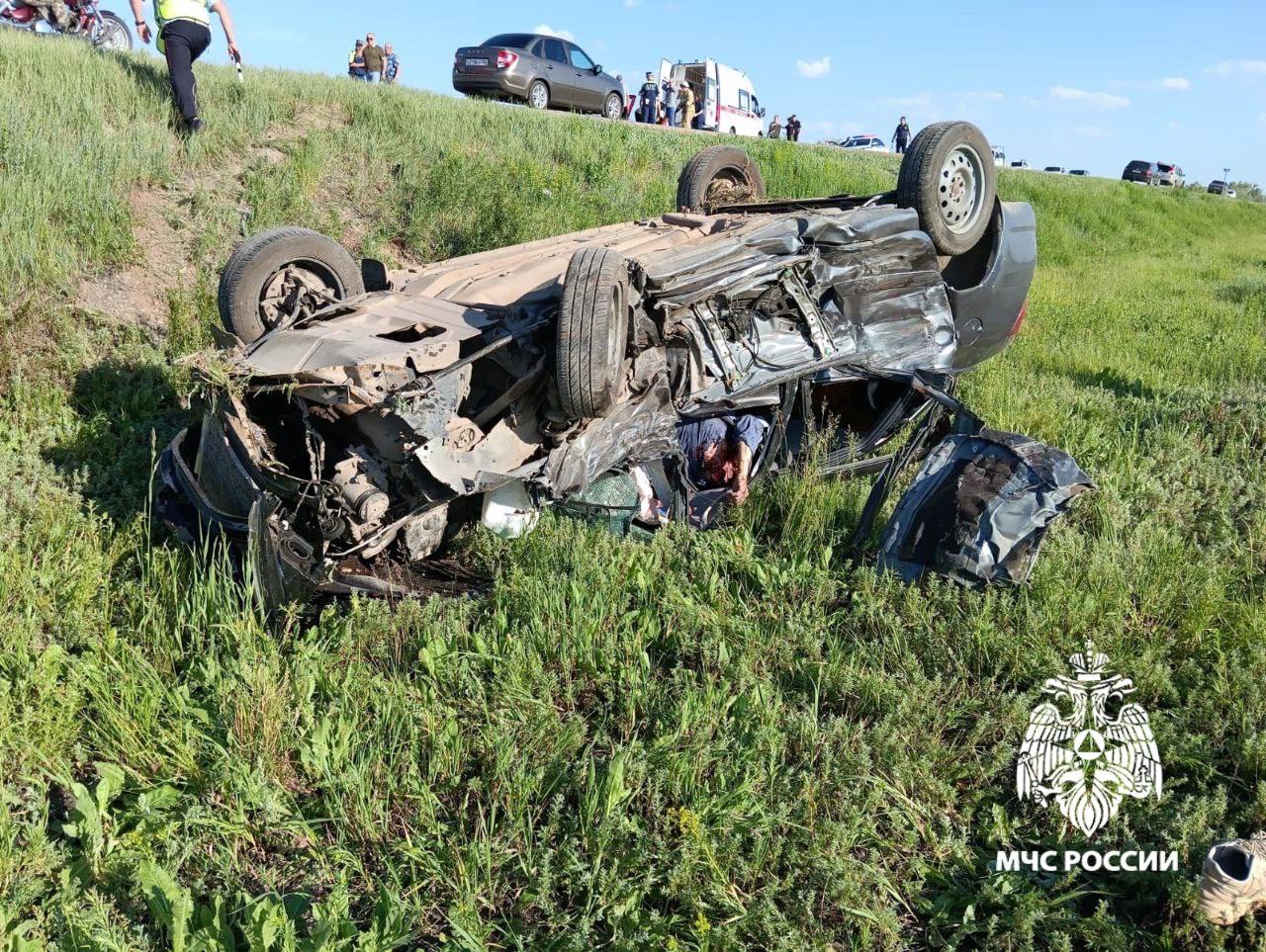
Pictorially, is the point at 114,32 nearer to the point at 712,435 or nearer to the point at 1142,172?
the point at 712,435

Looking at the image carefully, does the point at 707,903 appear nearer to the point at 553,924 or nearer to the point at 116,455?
the point at 553,924

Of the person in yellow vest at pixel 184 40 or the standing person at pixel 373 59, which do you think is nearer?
the person in yellow vest at pixel 184 40

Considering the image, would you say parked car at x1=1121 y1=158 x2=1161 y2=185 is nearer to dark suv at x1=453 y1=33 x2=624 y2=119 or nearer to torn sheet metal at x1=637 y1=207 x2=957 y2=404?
dark suv at x1=453 y1=33 x2=624 y2=119

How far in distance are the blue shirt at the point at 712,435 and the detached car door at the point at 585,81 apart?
13.9 m

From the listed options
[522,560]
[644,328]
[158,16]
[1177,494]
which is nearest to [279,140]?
[158,16]

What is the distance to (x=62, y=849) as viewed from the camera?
2.55 metres

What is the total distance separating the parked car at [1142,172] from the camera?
136 feet

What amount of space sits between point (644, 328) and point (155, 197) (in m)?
5.10

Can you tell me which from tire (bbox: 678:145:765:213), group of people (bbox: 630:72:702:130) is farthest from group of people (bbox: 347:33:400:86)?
tire (bbox: 678:145:765:213)

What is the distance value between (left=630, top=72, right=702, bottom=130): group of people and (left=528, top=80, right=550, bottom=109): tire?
5.00 m

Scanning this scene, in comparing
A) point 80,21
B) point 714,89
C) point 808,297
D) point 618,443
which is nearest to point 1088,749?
point 618,443

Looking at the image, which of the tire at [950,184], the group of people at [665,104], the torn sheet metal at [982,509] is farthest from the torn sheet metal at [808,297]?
the group of people at [665,104]

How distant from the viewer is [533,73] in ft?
51.3

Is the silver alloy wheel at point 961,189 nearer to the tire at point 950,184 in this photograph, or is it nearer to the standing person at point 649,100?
the tire at point 950,184
